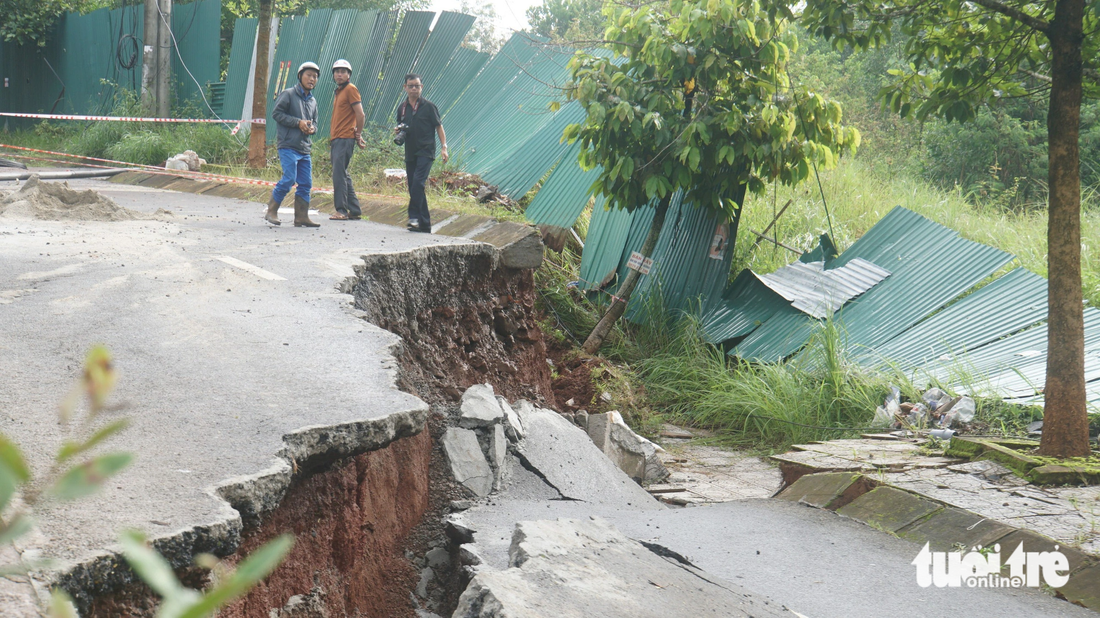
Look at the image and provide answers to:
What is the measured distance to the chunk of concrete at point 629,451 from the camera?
593 centimetres

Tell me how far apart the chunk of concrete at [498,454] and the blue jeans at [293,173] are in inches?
149

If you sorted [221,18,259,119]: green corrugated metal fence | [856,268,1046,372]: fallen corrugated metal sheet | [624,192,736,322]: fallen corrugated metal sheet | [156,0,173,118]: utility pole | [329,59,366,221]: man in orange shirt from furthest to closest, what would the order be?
[156,0,173,118]: utility pole → [221,18,259,119]: green corrugated metal fence → [624,192,736,322]: fallen corrugated metal sheet → [329,59,366,221]: man in orange shirt → [856,268,1046,372]: fallen corrugated metal sheet

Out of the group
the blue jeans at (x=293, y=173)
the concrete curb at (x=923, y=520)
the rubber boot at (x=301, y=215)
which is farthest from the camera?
the blue jeans at (x=293, y=173)

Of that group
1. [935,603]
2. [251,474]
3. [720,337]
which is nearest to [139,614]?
[251,474]

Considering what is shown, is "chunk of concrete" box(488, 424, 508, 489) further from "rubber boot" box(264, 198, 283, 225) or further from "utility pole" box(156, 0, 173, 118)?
"utility pole" box(156, 0, 173, 118)

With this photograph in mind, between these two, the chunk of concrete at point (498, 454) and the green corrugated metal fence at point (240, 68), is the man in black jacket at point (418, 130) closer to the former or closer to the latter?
the chunk of concrete at point (498, 454)

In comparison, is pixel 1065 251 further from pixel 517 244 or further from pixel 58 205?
pixel 58 205

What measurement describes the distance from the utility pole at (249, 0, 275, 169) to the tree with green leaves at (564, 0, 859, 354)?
567 cm

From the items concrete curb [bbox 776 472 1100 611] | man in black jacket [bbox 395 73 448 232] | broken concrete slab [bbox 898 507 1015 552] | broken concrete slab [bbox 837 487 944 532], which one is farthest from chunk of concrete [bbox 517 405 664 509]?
man in black jacket [bbox 395 73 448 232]

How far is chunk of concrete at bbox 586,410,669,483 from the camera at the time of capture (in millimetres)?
5930

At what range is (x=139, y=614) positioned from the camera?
2.04 metres

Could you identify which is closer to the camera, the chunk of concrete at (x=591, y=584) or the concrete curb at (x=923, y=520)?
the chunk of concrete at (x=591, y=584)

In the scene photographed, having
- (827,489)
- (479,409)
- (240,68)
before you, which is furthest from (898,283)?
(240,68)

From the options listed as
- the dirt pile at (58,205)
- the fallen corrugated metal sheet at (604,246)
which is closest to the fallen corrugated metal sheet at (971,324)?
the fallen corrugated metal sheet at (604,246)
